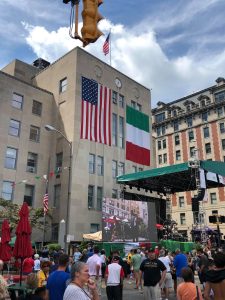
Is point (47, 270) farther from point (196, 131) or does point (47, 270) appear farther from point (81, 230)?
point (196, 131)

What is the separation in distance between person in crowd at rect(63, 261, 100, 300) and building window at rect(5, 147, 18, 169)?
30.7 metres

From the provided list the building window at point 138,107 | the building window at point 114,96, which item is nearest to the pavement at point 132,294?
the building window at point 114,96

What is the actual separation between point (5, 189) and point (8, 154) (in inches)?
147

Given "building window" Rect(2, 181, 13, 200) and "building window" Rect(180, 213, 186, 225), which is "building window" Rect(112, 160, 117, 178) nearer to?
"building window" Rect(2, 181, 13, 200)

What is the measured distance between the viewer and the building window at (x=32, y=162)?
35938mm

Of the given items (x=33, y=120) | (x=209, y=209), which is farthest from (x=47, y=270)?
(x=209, y=209)

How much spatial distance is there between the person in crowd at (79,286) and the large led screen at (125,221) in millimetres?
24935

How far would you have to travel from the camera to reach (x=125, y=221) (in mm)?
31875

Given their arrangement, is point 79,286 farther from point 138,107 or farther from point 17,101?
point 138,107

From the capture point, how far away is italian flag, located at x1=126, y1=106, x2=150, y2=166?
41781 mm

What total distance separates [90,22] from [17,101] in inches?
1278

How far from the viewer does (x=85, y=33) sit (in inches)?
215

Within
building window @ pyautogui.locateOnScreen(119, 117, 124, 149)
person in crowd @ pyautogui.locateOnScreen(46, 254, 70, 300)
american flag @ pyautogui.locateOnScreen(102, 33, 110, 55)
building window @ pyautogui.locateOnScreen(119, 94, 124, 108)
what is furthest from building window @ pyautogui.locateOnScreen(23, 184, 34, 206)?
person in crowd @ pyautogui.locateOnScreen(46, 254, 70, 300)

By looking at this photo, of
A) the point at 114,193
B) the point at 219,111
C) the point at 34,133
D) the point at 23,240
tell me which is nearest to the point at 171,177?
the point at 114,193
